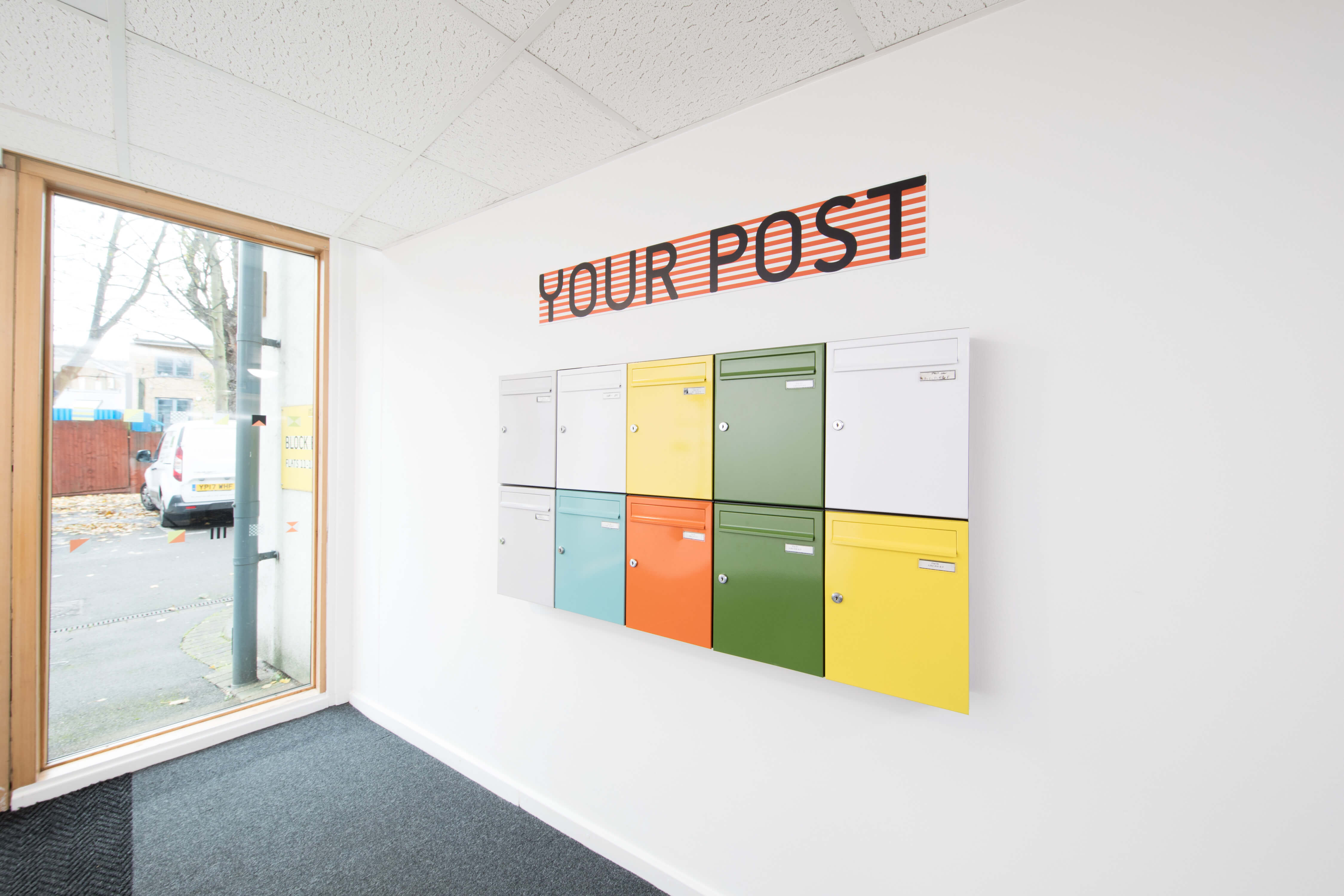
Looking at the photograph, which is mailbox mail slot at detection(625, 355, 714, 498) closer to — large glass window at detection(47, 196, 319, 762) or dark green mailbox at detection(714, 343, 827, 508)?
dark green mailbox at detection(714, 343, 827, 508)

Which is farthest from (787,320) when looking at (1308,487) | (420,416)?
(420,416)

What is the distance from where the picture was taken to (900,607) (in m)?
1.22

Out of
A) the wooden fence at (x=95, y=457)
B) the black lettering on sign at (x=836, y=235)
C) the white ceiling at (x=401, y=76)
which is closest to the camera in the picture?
the white ceiling at (x=401, y=76)

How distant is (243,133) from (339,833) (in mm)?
2559

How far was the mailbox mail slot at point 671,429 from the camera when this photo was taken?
1540mm

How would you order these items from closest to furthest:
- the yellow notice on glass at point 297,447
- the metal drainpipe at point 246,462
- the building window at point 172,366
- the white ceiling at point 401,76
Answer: the white ceiling at point 401,76, the building window at point 172,366, the metal drainpipe at point 246,462, the yellow notice on glass at point 297,447

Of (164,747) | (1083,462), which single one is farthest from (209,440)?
(1083,462)

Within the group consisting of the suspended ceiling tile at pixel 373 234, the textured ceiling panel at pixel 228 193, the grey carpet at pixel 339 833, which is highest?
the textured ceiling panel at pixel 228 193

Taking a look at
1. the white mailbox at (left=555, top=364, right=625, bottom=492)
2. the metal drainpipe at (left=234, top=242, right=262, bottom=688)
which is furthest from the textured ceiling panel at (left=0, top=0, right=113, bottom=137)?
the white mailbox at (left=555, top=364, right=625, bottom=492)

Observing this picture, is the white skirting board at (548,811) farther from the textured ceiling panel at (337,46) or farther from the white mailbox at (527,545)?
the textured ceiling panel at (337,46)

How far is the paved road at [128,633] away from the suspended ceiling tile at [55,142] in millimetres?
1521

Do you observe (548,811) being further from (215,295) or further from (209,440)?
(215,295)

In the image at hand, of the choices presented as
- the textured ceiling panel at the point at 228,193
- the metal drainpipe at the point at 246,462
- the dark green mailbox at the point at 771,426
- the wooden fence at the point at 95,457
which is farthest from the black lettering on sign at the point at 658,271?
the wooden fence at the point at 95,457

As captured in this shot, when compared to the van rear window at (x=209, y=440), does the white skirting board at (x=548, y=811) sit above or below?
below
